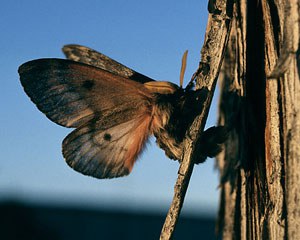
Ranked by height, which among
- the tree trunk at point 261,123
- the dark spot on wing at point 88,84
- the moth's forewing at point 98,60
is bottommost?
the tree trunk at point 261,123

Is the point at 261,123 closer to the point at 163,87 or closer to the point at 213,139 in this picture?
the point at 213,139

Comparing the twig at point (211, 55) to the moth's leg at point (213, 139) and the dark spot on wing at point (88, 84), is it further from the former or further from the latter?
the dark spot on wing at point (88, 84)

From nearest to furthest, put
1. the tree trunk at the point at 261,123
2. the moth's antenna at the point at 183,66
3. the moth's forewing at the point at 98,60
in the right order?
1. the tree trunk at the point at 261,123
2. the moth's antenna at the point at 183,66
3. the moth's forewing at the point at 98,60

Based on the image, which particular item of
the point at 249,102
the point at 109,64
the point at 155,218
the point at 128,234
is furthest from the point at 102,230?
the point at 249,102

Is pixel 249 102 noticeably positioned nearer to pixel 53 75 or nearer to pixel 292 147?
pixel 292 147

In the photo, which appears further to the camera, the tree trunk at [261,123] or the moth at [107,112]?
the moth at [107,112]

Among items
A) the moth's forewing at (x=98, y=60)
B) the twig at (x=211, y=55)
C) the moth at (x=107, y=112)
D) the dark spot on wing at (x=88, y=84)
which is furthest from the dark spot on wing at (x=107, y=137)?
the twig at (x=211, y=55)

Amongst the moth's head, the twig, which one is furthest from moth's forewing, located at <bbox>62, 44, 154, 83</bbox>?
the twig
